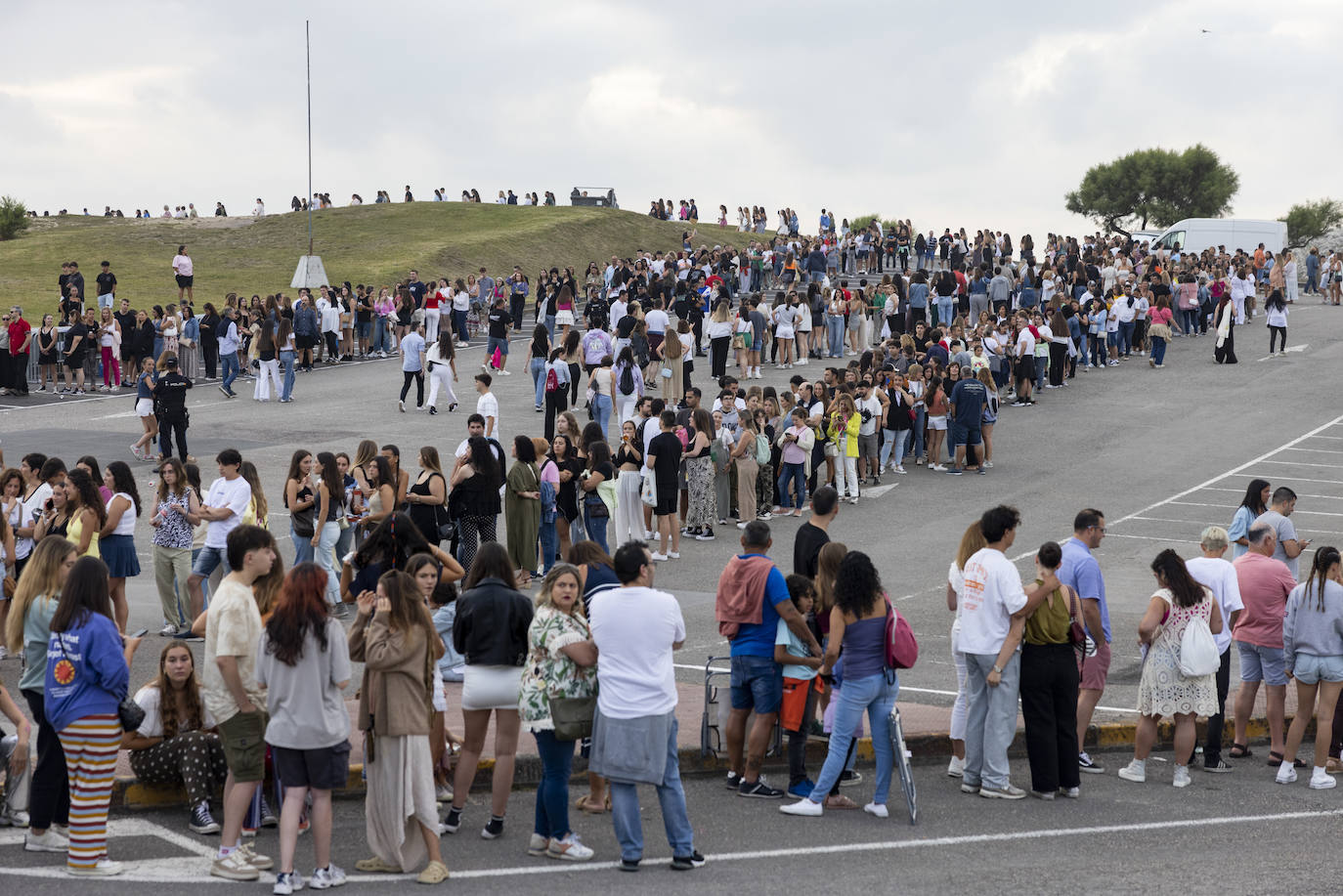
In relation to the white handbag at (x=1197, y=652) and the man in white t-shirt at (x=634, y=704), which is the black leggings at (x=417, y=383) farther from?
the man in white t-shirt at (x=634, y=704)

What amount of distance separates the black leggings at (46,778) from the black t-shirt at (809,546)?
5051mm

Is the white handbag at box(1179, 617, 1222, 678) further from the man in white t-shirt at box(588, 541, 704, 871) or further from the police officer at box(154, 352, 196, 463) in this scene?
the police officer at box(154, 352, 196, 463)

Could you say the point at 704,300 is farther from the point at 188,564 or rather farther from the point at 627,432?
the point at 188,564

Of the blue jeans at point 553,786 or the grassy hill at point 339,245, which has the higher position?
the grassy hill at point 339,245

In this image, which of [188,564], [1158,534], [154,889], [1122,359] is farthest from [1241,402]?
[154,889]

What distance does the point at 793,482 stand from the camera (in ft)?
68.5

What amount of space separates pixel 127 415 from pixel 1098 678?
71.9ft

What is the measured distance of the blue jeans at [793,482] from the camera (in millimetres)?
20562

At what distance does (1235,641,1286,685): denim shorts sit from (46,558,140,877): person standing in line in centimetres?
759

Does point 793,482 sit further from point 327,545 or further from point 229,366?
point 229,366

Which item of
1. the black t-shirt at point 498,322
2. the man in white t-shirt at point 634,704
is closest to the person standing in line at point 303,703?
the man in white t-shirt at point 634,704

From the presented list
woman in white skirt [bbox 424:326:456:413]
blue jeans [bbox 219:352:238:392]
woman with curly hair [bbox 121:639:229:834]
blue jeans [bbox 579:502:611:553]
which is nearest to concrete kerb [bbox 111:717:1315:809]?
woman with curly hair [bbox 121:639:229:834]

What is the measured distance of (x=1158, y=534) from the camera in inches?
782

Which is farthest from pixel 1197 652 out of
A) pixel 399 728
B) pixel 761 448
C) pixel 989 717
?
pixel 761 448
